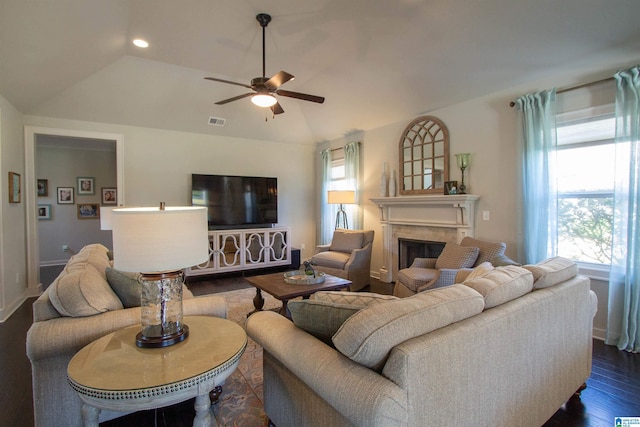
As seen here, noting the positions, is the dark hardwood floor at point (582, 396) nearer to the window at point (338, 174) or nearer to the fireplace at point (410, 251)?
the fireplace at point (410, 251)

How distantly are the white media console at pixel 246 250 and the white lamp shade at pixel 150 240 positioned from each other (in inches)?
158

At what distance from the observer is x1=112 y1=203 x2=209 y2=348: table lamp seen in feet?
4.36

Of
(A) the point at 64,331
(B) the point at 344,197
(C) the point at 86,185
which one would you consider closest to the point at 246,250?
(B) the point at 344,197

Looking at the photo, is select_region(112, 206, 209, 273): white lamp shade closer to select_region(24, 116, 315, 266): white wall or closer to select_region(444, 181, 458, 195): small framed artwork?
select_region(444, 181, 458, 195): small framed artwork

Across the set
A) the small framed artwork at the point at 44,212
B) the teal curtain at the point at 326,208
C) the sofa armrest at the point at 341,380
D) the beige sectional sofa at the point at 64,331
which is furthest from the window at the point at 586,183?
the small framed artwork at the point at 44,212

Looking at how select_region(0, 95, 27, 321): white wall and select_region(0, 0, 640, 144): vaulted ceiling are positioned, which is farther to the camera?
select_region(0, 95, 27, 321): white wall

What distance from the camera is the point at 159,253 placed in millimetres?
1339

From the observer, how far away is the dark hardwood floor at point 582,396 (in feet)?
6.14

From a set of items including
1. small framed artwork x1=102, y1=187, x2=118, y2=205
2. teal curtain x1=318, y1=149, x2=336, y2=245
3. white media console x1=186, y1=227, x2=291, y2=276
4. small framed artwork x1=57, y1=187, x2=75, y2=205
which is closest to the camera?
white media console x1=186, y1=227, x2=291, y2=276

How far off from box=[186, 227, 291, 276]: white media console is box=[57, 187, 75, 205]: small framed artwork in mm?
4087

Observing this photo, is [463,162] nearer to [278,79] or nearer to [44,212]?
[278,79]

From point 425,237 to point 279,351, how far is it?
3.51m

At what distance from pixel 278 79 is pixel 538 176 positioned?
2852 mm

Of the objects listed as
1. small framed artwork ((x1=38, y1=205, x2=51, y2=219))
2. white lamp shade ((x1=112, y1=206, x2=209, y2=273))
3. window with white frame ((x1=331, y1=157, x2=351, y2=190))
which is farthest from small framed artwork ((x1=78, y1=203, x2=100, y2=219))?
white lamp shade ((x1=112, y1=206, x2=209, y2=273))
